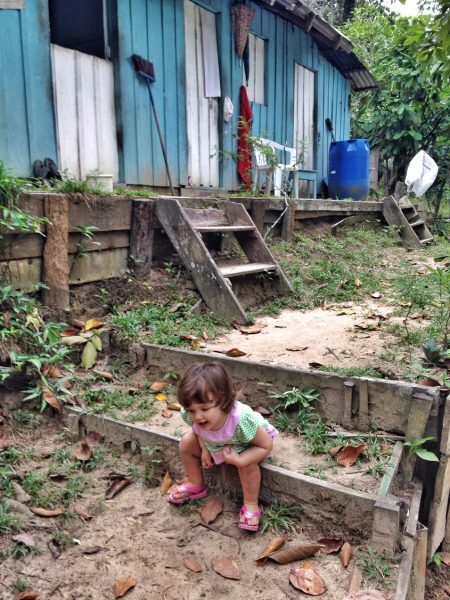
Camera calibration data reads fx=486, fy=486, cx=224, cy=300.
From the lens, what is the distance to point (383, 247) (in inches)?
271

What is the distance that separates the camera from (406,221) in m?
7.77

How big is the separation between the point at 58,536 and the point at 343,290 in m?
3.41

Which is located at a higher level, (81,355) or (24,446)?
(81,355)

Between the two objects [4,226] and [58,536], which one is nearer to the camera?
[58,536]

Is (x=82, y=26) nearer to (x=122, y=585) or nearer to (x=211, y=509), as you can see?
(x=211, y=509)

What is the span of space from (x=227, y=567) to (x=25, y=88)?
3.97 meters

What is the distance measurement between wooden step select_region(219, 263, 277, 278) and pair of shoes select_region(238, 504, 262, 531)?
2.04 metres

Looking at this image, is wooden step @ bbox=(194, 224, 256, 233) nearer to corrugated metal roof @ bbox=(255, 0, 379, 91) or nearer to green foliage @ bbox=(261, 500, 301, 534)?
green foliage @ bbox=(261, 500, 301, 534)

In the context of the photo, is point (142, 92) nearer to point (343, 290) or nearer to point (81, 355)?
point (343, 290)

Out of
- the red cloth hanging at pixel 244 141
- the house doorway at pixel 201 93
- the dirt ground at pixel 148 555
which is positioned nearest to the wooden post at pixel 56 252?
the dirt ground at pixel 148 555

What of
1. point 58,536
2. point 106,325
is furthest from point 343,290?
point 58,536

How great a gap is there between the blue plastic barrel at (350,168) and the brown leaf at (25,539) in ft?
26.0

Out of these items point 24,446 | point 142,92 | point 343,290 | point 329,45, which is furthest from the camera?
point 329,45

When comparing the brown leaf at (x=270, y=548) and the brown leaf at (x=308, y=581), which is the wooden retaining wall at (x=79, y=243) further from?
the brown leaf at (x=308, y=581)
